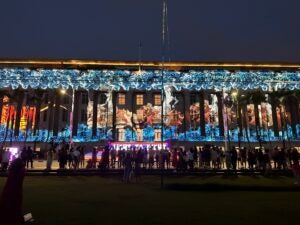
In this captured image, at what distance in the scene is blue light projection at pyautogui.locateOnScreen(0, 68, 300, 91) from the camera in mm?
42031

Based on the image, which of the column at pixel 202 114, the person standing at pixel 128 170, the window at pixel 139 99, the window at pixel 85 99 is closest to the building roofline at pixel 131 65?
the column at pixel 202 114

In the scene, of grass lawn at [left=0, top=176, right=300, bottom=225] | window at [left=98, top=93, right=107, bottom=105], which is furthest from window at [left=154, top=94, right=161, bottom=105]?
grass lawn at [left=0, top=176, right=300, bottom=225]

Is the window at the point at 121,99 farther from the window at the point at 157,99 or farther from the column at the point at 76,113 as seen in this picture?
the column at the point at 76,113

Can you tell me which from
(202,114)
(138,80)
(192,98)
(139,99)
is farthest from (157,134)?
(192,98)

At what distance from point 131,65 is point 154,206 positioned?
33033 millimetres

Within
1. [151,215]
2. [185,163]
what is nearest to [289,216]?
[151,215]

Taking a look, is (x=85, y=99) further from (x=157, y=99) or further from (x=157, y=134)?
(x=157, y=134)

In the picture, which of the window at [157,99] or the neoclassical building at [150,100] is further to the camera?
the window at [157,99]

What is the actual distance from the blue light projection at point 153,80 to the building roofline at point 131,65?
75cm

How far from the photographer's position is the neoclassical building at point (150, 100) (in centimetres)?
4203

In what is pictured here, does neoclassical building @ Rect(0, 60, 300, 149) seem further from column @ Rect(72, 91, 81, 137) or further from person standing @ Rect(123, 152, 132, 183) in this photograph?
person standing @ Rect(123, 152, 132, 183)

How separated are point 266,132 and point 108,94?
24.2 m

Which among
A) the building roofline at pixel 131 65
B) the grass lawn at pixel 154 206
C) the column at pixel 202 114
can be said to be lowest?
the grass lawn at pixel 154 206

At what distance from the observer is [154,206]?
10828 millimetres
